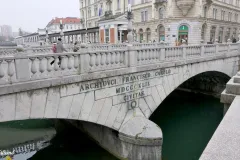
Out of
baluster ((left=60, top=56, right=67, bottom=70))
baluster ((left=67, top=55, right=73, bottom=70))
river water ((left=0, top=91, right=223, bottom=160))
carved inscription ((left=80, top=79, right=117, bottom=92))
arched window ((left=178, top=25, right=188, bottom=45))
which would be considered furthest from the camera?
arched window ((left=178, top=25, right=188, bottom=45))

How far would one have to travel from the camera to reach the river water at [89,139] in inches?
408

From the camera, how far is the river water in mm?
10352

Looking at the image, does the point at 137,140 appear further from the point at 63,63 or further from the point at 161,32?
the point at 161,32

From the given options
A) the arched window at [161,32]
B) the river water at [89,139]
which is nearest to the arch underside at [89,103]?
the river water at [89,139]

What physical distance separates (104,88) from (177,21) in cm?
2919

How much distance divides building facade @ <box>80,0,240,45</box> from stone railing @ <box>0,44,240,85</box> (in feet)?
59.9

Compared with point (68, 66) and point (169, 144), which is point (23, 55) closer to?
point (68, 66)

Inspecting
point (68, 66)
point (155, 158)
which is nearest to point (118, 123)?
point (155, 158)

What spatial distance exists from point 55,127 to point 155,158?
22.0 feet

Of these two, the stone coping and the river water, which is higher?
the stone coping


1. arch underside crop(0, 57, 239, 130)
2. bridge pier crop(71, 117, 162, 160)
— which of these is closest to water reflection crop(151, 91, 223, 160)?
bridge pier crop(71, 117, 162, 160)

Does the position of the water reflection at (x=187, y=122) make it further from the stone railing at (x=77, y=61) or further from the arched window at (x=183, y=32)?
the arched window at (x=183, y=32)

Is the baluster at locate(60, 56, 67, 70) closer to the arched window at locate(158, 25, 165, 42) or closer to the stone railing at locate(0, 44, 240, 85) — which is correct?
the stone railing at locate(0, 44, 240, 85)

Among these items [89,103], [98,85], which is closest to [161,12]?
[98,85]
